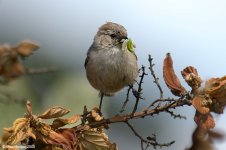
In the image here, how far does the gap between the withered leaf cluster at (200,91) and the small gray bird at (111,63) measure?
2587 millimetres

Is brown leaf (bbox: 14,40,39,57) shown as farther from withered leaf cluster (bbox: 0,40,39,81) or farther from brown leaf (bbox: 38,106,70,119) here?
brown leaf (bbox: 38,106,70,119)

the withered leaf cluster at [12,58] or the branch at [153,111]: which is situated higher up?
the withered leaf cluster at [12,58]

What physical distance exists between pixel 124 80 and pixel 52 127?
110 inches

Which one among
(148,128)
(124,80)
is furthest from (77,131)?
(148,128)

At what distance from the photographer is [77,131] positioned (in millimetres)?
2984

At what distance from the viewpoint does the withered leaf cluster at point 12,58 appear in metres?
2.00

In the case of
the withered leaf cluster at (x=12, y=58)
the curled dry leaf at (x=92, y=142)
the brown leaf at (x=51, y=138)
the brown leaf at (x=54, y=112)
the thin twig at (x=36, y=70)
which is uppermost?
the withered leaf cluster at (x=12, y=58)

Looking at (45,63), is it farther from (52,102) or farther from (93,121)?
(93,121)

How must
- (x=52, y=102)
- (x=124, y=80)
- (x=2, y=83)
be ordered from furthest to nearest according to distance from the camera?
(x=124, y=80)
(x=52, y=102)
(x=2, y=83)

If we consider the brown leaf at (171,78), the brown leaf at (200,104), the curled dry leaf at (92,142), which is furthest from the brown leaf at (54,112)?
the brown leaf at (200,104)

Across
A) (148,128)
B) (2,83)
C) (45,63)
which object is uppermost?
(2,83)

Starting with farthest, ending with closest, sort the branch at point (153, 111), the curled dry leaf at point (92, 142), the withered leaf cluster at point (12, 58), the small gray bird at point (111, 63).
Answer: the small gray bird at point (111, 63)
the curled dry leaf at point (92, 142)
the branch at point (153, 111)
the withered leaf cluster at point (12, 58)

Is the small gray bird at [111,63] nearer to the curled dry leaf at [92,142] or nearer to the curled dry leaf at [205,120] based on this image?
the curled dry leaf at [92,142]

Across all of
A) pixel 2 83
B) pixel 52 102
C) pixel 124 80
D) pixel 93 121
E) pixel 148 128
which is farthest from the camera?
pixel 148 128
